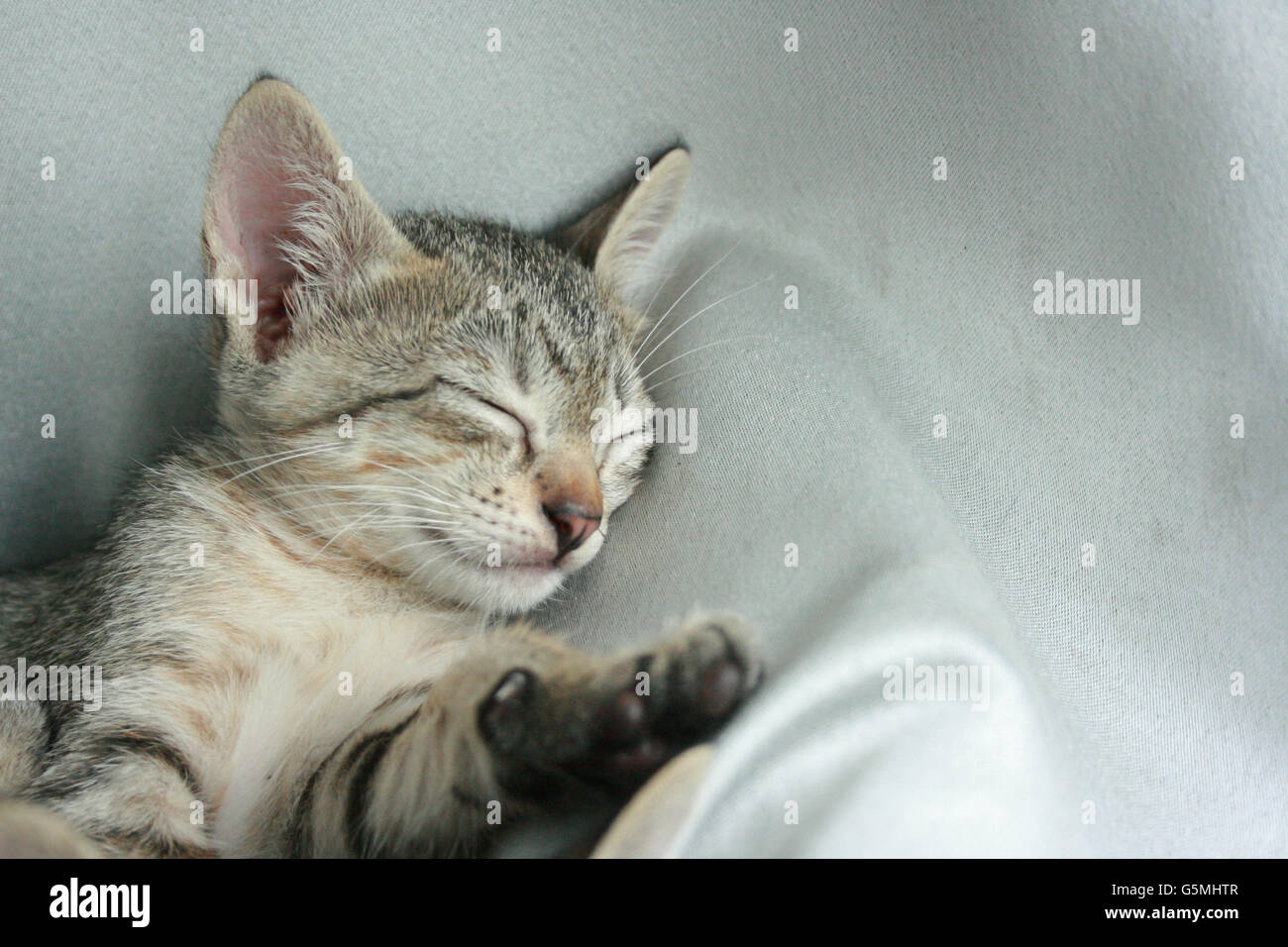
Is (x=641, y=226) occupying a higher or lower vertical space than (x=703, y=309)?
higher

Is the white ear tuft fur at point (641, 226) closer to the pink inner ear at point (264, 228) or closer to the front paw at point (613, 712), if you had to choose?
the pink inner ear at point (264, 228)

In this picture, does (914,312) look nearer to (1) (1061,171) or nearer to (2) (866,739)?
(1) (1061,171)

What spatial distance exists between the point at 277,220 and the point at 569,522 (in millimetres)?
479

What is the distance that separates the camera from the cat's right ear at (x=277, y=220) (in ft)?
3.26

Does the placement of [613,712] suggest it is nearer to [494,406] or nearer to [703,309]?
[494,406]

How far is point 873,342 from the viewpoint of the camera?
45.0 inches

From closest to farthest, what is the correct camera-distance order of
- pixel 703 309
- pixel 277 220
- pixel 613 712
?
pixel 613 712 → pixel 277 220 → pixel 703 309

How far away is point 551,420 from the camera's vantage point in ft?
3.32

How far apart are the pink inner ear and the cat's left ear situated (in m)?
0.39

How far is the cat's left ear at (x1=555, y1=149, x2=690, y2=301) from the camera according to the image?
48.4 inches

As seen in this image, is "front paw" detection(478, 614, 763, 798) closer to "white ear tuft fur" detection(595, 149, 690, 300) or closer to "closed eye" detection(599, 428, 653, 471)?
"closed eye" detection(599, 428, 653, 471)

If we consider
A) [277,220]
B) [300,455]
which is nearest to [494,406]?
[300,455]
